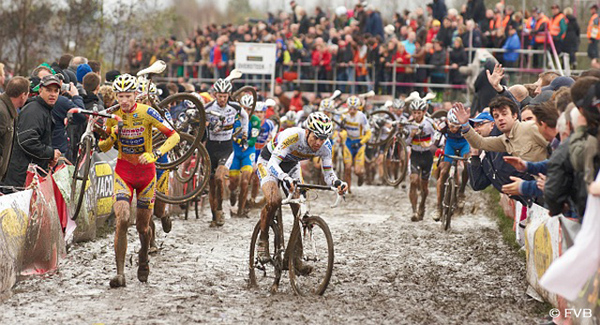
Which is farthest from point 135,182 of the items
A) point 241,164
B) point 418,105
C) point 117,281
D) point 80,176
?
point 418,105

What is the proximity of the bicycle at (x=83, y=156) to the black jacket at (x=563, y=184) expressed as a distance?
4735 millimetres

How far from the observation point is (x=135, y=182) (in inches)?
379

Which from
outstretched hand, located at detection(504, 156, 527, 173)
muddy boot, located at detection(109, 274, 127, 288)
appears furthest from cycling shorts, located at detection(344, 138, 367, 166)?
outstretched hand, located at detection(504, 156, 527, 173)

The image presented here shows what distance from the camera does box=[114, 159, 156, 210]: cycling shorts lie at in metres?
9.52

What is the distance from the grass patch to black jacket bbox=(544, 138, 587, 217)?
4.95 m

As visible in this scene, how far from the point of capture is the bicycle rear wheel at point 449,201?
14.4 meters

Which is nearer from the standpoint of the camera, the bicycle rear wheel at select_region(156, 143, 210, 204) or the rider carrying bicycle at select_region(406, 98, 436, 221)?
the bicycle rear wheel at select_region(156, 143, 210, 204)

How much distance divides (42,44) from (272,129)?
12.4m

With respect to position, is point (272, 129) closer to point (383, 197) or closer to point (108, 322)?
point (383, 197)

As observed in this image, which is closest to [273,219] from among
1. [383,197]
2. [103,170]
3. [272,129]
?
[103,170]

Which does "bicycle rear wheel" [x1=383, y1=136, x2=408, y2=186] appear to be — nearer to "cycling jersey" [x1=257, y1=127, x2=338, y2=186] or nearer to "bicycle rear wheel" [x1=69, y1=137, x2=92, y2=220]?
"bicycle rear wheel" [x1=69, y1=137, x2=92, y2=220]

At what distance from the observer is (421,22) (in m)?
27.2

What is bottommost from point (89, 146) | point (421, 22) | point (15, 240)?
point (15, 240)

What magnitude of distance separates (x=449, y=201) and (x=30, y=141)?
7.03 metres
